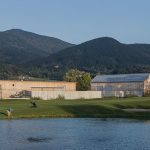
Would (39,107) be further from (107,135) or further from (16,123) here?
(107,135)

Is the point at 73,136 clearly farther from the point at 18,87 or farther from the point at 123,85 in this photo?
the point at 123,85

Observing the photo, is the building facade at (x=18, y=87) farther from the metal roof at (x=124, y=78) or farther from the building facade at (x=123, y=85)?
the metal roof at (x=124, y=78)

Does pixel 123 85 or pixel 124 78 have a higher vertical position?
pixel 124 78

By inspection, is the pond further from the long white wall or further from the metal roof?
the metal roof

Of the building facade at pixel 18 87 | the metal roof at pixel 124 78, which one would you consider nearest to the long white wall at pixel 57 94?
the building facade at pixel 18 87

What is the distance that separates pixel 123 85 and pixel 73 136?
447ft

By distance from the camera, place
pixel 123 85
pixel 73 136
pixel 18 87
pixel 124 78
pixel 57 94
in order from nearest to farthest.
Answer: pixel 73 136
pixel 57 94
pixel 18 87
pixel 123 85
pixel 124 78

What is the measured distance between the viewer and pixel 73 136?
49281 mm

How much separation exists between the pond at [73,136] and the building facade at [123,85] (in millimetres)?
109715

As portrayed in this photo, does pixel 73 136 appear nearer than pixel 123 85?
Yes

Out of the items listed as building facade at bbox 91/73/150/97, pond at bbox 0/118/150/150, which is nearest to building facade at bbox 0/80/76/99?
building facade at bbox 91/73/150/97

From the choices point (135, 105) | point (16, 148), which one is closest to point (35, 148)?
point (16, 148)

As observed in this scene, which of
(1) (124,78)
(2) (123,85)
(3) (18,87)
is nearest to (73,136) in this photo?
(3) (18,87)

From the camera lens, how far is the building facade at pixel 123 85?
177 meters
